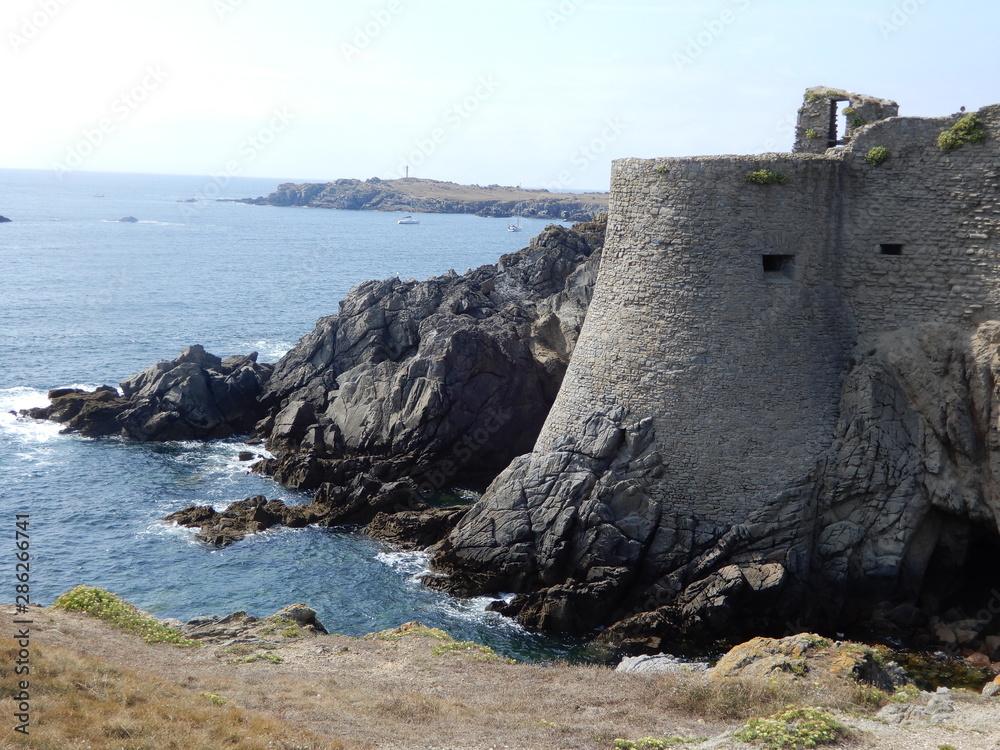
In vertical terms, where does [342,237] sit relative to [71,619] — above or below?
above

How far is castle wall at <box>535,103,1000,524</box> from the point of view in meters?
28.1

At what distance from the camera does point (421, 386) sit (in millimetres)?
41500

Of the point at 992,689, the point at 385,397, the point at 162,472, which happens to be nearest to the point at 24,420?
the point at 162,472

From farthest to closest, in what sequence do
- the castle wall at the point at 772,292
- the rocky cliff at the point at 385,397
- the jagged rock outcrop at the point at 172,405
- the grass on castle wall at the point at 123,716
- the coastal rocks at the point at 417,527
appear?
the jagged rock outcrop at the point at 172,405 < the rocky cliff at the point at 385,397 < the coastal rocks at the point at 417,527 < the castle wall at the point at 772,292 < the grass on castle wall at the point at 123,716

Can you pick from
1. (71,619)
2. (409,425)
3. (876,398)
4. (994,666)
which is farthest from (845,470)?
(71,619)

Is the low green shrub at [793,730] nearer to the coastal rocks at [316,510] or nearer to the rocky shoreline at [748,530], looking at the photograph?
the rocky shoreline at [748,530]

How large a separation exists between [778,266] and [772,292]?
1151 mm

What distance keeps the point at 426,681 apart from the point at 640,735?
555 cm

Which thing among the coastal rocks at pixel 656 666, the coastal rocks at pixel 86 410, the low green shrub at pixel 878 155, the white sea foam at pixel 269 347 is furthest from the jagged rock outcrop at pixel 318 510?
the white sea foam at pixel 269 347

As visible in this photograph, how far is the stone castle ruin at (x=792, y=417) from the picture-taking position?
2712cm

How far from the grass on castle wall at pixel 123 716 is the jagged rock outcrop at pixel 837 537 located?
559 inches

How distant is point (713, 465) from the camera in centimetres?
2870

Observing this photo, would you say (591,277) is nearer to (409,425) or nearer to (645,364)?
(409,425)

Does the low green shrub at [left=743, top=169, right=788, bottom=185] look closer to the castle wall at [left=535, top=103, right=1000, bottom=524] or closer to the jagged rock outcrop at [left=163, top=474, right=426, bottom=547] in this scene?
the castle wall at [left=535, top=103, right=1000, bottom=524]
